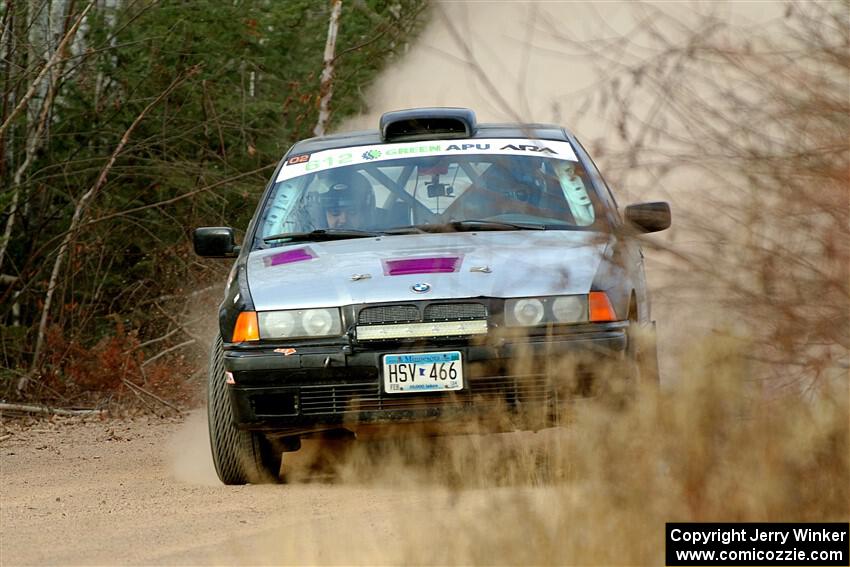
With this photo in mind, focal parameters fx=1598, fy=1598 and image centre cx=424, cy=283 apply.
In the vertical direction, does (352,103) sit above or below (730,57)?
above

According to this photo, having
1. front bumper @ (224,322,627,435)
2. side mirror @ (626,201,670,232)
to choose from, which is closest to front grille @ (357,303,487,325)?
front bumper @ (224,322,627,435)

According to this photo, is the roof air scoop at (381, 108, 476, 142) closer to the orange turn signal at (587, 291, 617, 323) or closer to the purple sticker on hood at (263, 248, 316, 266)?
the purple sticker on hood at (263, 248, 316, 266)

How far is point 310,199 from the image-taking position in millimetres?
8273

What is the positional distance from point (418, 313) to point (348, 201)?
151 cm

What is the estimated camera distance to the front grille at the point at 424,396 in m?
6.66

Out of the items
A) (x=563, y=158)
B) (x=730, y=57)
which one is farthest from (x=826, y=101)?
(x=563, y=158)

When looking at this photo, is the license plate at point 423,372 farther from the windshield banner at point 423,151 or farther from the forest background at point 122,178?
the forest background at point 122,178

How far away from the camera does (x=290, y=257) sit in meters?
7.55

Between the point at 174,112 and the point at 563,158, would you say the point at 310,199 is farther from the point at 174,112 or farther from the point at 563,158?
the point at 174,112

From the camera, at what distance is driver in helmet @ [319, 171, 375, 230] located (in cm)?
803

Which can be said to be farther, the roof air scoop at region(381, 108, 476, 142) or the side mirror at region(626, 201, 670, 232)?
the roof air scoop at region(381, 108, 476, 142)

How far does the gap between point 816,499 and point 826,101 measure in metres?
1.25

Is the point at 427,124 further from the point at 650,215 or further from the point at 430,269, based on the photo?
the point at 650,215

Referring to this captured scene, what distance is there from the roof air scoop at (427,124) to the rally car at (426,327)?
0.82 metres
